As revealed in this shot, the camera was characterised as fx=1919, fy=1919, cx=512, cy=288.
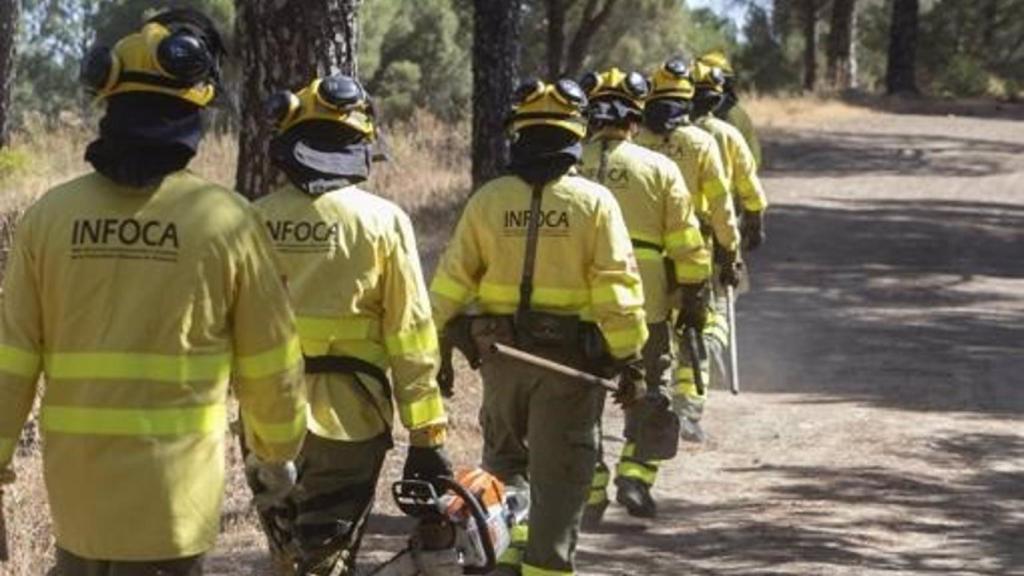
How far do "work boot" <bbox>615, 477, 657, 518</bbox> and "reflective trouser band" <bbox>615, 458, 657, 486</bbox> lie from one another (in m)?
0.02

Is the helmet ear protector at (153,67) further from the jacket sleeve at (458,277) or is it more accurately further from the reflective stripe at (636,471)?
the reflective stripe at (636,471)

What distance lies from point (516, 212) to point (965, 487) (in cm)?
389

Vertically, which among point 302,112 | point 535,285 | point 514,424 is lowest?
point 514,424

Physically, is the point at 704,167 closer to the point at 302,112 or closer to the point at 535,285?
the point at 535,285

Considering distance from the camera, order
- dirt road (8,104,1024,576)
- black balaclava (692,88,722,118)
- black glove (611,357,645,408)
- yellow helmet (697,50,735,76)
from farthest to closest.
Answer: yellow helmet (697,50,735,76) < black balaclava (692,88,722,118) < dirt road (8,104,1024,576) < black glove (611,357,645,408)

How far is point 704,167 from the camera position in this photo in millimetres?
10352

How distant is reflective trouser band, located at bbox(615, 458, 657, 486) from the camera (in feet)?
30.2

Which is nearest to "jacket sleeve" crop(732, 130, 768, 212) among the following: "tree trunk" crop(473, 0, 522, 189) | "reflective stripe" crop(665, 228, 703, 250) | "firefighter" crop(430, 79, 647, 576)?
"reflective stripe" crop(665, 228, 703, 250)

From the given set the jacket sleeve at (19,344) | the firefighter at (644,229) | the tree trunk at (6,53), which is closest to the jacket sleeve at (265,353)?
the jacket sleeve at (19,344)

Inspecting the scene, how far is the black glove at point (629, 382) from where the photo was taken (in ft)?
23.7

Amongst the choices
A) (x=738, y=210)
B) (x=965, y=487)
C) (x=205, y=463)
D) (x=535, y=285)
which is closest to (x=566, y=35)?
(x=738, y=210)

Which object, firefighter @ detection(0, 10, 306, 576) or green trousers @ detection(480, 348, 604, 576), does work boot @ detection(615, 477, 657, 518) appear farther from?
firefighter @ detection(0, 10, 306, 576)

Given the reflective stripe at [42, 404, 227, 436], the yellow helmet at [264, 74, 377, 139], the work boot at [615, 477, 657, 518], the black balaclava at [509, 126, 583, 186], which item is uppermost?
the yellow helmet at [264, 74, 377, 139]

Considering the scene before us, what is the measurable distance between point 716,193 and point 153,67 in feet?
20.5
